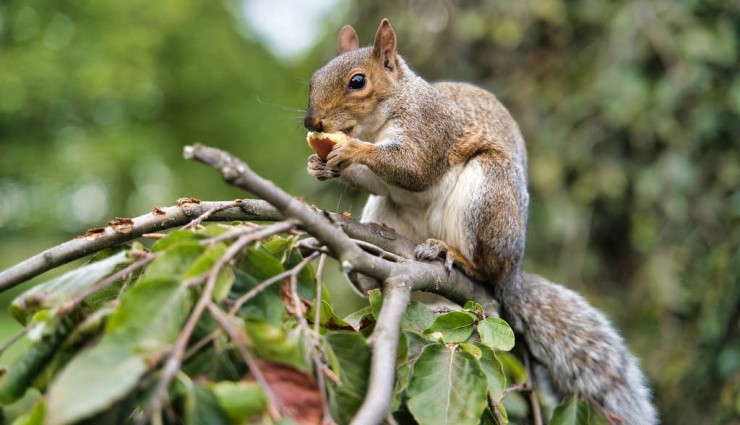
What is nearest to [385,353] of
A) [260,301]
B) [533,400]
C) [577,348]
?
[260,301]

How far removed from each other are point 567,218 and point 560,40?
1.02 metres

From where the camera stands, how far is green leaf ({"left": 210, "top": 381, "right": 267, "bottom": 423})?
30.6 inches

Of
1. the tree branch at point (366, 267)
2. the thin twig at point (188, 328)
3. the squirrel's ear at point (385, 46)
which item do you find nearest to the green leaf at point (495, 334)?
the tree branch at point (366, 267)

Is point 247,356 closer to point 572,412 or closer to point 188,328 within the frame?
point 188,328

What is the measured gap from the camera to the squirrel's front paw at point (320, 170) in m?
1.81

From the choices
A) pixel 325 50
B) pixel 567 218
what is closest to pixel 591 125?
pixel 567 218

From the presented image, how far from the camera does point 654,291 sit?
11.8 feet

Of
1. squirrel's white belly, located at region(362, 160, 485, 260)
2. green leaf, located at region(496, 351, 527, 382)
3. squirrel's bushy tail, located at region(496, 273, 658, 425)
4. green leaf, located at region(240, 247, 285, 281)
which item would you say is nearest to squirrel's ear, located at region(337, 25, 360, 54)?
squirrel's white belly, located at region(362, 160, 485, 260)

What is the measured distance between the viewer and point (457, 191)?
206 centimetres

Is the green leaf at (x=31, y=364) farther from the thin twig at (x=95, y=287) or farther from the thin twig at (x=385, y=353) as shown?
the thin twig at (x=385, y=353)

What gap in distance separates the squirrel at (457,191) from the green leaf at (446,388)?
64 cm

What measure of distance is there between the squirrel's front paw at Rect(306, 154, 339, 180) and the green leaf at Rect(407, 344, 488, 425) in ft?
2.28

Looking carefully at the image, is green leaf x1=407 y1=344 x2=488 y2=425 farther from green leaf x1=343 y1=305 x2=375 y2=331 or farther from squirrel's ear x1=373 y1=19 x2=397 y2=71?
squirrel's ear x1=373 y1=19 x2=397 y2=71

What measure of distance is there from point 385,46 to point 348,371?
1.34 meters
